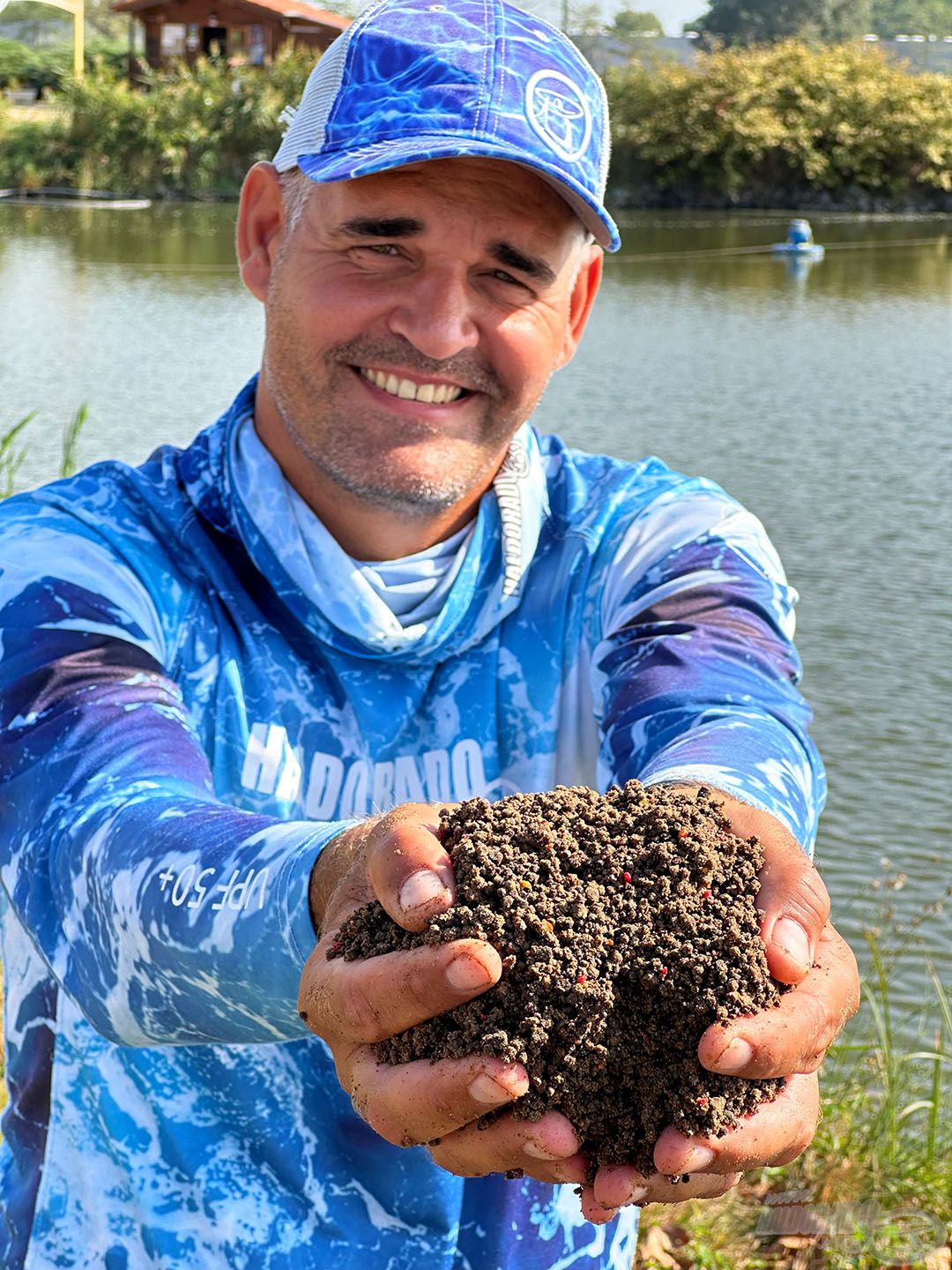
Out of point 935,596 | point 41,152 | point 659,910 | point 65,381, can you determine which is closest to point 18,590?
point 659,910

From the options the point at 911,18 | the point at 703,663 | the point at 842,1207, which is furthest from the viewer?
the point at 911,18

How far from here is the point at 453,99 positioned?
Answer: 2029 millimetres

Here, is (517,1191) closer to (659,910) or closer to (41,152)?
(659,910)

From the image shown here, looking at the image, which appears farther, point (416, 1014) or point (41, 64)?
point (41, 64)

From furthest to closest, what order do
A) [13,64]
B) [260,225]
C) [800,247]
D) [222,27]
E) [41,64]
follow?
[41,64] → [13,64] → [222,27] → [800,247] → [260,225]

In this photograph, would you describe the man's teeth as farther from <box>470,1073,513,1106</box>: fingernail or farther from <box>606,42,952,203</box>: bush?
<box>606,42,952,203</box>: bush

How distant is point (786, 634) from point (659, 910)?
31.2 inches

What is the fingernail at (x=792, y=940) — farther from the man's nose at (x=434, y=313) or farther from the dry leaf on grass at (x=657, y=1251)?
the dry leaf on grass at (x=657, y=1251)

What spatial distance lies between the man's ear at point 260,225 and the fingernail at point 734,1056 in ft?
4.74

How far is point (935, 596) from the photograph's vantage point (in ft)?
29.2

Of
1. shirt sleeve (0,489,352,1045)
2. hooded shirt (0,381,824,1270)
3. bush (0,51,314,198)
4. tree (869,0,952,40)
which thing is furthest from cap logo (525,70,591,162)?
tree (869,0,952,40)

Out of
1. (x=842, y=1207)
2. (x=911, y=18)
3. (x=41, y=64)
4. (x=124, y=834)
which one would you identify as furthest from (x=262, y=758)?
(x=911, y=18)

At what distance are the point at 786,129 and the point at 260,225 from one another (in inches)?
1575

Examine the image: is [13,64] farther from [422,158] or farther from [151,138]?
[422,158]
